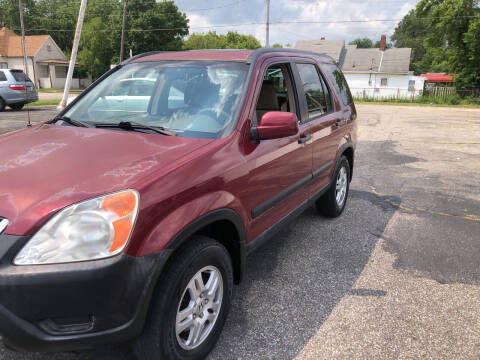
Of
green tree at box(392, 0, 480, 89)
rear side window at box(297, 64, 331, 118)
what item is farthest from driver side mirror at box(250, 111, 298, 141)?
green tree at box(392, 0, 480, 89)

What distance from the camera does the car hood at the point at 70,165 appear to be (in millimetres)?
1798

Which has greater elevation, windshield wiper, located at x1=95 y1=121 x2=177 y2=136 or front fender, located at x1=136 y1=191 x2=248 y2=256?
windshield wiper, located at x1=95 y1=121 x2=177 y2=136

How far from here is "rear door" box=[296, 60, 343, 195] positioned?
3803 mm

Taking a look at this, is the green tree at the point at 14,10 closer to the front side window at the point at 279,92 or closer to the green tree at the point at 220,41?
the green tree at the point at 220,41

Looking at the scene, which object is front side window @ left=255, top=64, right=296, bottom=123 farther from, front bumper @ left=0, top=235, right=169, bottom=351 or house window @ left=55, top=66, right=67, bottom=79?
house window @ left=55, top=66, right=67, bottom=79

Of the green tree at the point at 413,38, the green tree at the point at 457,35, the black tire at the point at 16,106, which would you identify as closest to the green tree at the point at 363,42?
the green tree at the point at 413,38

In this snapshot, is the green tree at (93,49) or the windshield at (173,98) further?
the green tree at (93,49)

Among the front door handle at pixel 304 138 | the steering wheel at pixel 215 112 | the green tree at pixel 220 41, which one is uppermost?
the green tree at pixel 220 41

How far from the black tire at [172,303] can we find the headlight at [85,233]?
35 cm

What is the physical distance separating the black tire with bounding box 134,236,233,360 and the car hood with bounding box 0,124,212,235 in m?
0.47

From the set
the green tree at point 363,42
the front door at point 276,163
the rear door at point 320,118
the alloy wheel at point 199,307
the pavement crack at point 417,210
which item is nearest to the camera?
the alloy wheel at point 199,307

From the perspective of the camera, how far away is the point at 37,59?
4881 cm

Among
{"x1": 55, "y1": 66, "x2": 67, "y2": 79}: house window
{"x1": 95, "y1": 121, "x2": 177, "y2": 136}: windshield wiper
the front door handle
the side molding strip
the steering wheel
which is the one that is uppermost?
{"x1": 55, "y1": 66, "x2": 67, "y2": 79}: house window

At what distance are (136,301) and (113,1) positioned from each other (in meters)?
77.5
